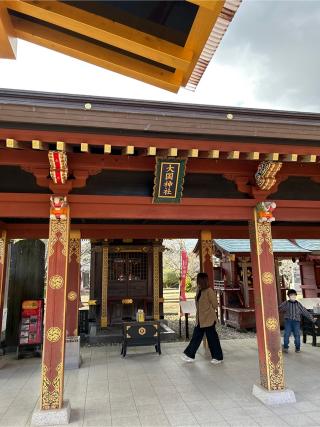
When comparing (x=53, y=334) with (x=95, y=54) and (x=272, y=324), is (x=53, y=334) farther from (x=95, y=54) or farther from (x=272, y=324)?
(x=95, y=54)

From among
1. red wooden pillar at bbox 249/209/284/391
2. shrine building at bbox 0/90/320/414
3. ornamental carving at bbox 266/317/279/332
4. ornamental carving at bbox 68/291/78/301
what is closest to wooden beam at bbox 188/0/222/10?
shrine building at bbox 0/90/320/414

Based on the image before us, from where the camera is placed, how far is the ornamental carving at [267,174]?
15.2 ft

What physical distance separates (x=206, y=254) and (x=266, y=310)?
3.54 m

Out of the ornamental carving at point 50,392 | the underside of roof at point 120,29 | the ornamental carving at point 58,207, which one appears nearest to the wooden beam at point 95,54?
the underside of roof at point 120,29

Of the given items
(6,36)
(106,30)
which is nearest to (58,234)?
(6,36)

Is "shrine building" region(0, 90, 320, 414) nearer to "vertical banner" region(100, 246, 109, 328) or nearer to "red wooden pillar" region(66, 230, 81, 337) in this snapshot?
"red wooden pillar" region(66, 230, 81, 337)

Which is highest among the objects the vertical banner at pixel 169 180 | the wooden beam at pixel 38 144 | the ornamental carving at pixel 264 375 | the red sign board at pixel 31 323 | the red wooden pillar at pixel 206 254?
the wooden beam at pixel 38 144

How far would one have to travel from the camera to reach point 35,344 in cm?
772

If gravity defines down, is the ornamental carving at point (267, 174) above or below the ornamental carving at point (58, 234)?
above

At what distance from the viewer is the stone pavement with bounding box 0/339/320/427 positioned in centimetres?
409

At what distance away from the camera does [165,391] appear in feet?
16.9

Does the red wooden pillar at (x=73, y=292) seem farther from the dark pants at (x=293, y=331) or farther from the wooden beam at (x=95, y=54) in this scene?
the dark pants at (x=293, y=331)

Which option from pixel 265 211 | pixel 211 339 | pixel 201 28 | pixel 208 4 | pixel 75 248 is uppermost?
pixel 201 28

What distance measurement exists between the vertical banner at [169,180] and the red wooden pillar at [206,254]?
3775mm
